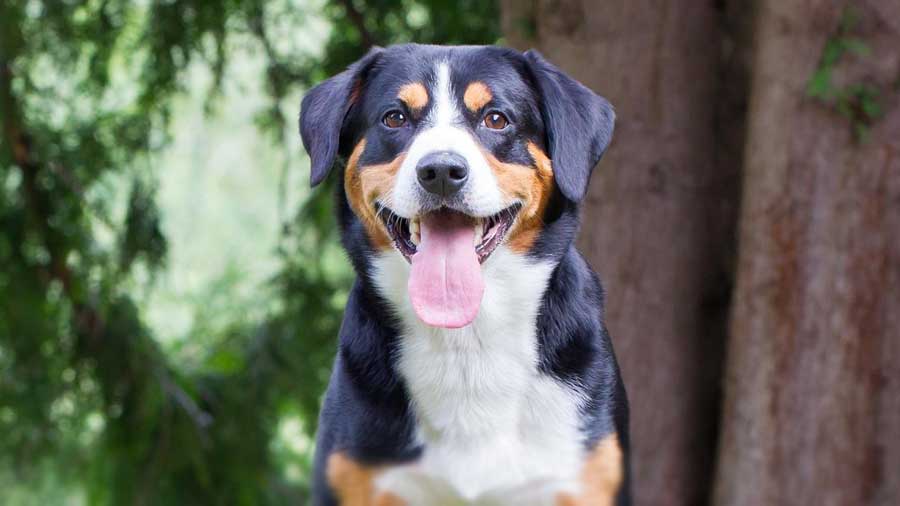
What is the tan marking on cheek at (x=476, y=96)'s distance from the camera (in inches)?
117

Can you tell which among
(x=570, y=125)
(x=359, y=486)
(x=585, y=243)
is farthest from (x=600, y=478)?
(x=585, y=243)

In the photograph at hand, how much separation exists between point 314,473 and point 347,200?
658 mm

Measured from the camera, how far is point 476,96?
2.99 metres

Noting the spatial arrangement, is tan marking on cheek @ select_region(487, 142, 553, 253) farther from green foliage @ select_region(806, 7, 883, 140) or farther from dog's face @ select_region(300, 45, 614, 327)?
green foliage @ select_region(806, 7, 883, 140)

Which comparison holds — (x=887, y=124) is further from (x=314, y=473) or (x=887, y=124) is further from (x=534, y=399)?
(x=314, y=473)

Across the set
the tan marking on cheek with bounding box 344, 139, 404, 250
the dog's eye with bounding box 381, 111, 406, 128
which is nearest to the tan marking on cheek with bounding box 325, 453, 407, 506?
the tan marking on cheek with bounding box 344, 139, 404, 250

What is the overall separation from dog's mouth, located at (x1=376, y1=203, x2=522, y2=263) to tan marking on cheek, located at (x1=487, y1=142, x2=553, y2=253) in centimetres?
4

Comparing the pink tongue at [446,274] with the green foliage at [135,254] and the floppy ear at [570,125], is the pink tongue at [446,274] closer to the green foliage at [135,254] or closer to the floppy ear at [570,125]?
the floppy ear at [570,125]

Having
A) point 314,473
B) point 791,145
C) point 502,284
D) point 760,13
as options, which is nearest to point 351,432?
point 314,473

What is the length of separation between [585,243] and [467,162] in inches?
67.5

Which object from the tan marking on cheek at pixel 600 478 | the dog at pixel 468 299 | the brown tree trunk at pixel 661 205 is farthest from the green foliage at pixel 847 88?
the tan marking on cheek at pixel 600 478

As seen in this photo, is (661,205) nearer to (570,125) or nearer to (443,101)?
(570,125)

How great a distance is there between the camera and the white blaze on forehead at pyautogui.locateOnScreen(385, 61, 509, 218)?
2.80 metres

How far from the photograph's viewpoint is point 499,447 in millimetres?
3018
